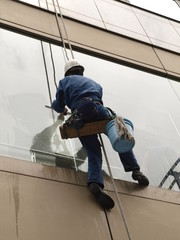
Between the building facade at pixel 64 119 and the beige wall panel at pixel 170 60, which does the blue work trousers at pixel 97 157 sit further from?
the beige wall panel at pixel 170 60

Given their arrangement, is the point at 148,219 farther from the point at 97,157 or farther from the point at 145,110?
the point at 145,110

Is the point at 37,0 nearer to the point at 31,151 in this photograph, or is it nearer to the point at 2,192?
the point at 31,151

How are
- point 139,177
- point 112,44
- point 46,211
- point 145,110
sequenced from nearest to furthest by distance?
1. point 46,211
2. point 139,177
3. point 145,110
4. point 112,44

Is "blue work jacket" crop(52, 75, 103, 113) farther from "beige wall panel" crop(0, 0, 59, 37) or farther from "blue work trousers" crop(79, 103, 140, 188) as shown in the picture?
"beige wall panel" crop(0, 0, 59, 37)

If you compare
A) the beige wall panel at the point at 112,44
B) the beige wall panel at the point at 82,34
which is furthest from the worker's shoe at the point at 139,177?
the beige wall panel at the point at 112,44

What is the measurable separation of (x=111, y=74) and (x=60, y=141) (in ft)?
7.09

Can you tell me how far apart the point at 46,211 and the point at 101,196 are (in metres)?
0.49

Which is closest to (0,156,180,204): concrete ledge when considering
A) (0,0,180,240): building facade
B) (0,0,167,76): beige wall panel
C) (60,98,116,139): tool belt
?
(0,0,180,240): building facade

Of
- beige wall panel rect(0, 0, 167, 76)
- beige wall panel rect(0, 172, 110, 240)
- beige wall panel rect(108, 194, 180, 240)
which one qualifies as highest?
beige wall panel rect(0, 0, 167, 76)

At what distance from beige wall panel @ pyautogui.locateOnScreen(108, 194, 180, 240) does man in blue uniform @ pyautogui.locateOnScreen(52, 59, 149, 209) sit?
0.20 m

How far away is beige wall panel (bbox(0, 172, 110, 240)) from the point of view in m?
2.69

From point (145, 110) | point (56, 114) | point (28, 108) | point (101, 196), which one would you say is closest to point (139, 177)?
point (101, 196)

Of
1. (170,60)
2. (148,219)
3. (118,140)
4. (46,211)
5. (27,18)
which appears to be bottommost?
(148,219)

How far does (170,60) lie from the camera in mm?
6863
